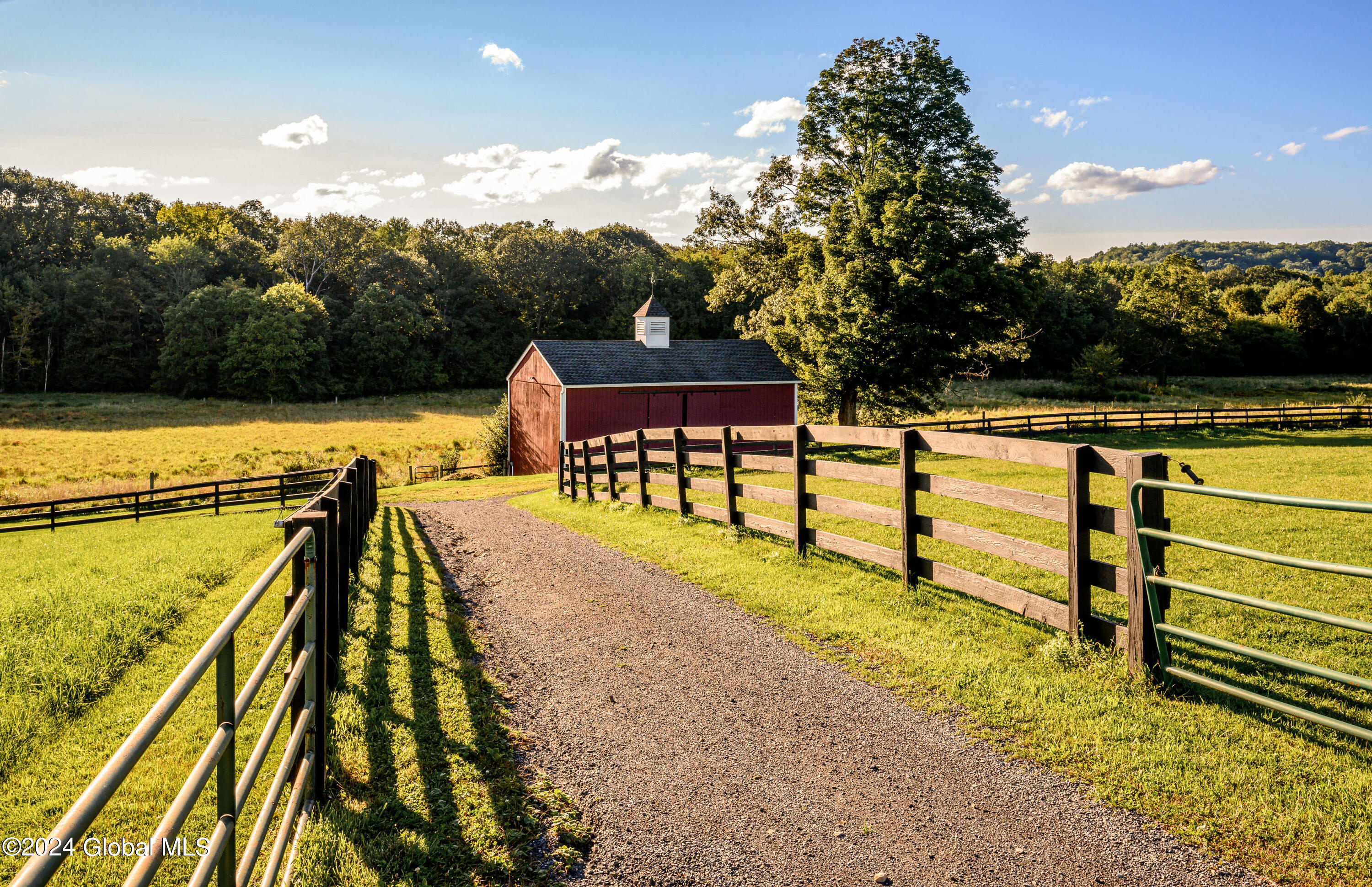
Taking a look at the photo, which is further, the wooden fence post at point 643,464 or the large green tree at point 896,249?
the large green tree at point 896,249

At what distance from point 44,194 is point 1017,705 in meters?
89.3

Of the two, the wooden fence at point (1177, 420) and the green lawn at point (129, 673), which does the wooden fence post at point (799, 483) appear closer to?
the green lawn at point (129, 673)

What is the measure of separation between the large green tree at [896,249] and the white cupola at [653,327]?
4.62m

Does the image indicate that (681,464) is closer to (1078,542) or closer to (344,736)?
(1078,542)

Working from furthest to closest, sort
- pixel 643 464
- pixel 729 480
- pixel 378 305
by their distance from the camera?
pixel 378 305 < pixel 643 464 < pixel 729 480

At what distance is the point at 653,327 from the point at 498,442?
833 centimetres

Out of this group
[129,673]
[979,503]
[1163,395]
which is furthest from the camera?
[1163,395]

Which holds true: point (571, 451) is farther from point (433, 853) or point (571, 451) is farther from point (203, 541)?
point (433, 853)

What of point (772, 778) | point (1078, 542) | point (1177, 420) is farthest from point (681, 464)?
point (1177, 420)

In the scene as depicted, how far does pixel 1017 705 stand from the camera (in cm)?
452

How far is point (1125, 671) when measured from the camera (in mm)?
4742

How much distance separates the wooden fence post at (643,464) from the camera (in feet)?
38.8

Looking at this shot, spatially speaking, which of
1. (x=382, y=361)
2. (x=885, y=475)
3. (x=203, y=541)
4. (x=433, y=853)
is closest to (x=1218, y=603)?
(x=885, y=475)

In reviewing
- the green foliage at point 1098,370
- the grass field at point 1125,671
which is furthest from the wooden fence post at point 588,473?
the green foliage at point 1098,370
